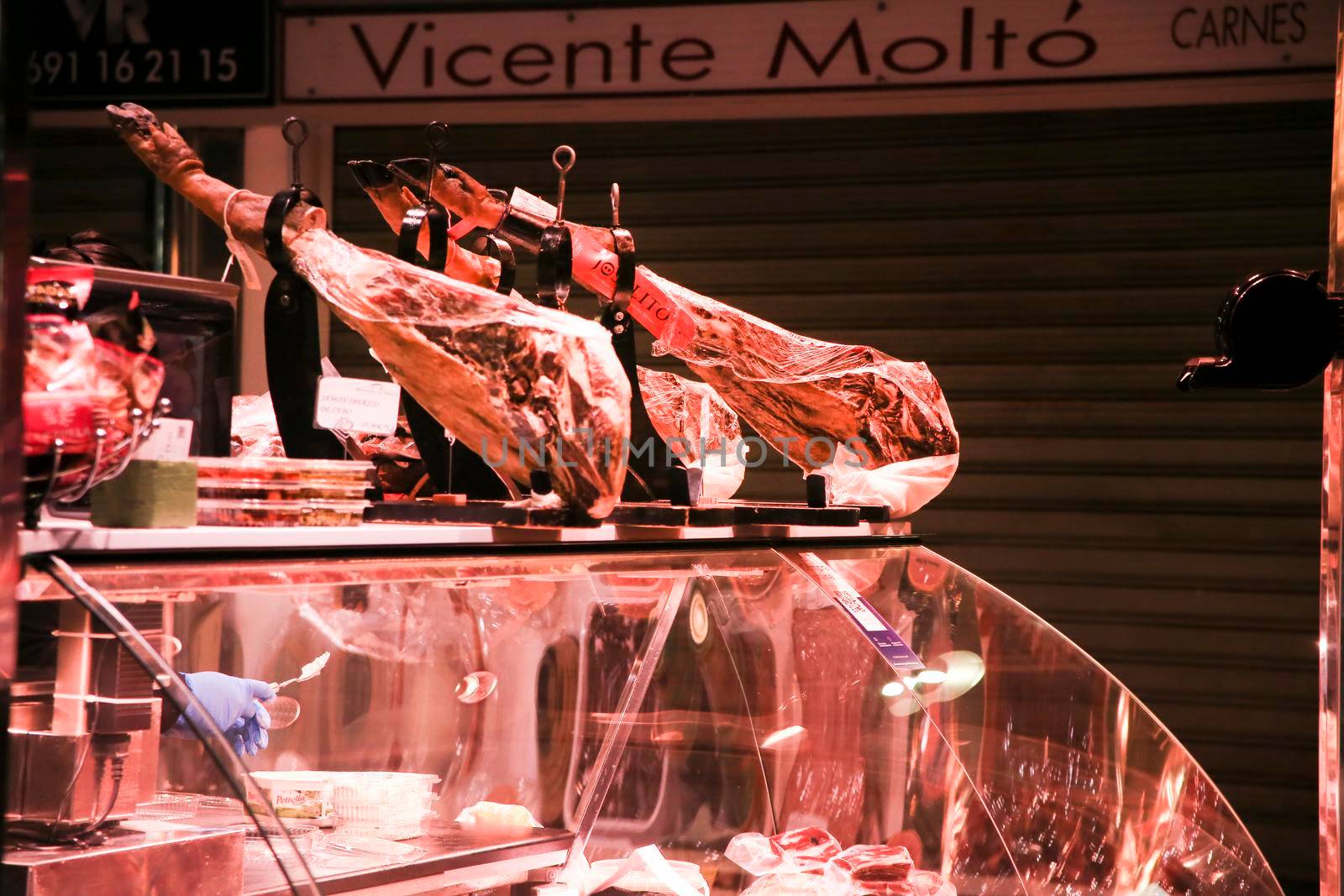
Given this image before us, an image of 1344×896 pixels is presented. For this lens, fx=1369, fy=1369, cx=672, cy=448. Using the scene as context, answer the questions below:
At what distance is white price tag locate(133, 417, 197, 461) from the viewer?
1208 millimetres

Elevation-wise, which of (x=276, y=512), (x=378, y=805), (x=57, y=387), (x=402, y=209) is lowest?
(x=378, y=805)

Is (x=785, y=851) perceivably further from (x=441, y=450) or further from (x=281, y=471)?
(x=281, y=471)

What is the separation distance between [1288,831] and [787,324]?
8.08 feet

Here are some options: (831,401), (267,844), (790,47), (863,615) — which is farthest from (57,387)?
(790,47)

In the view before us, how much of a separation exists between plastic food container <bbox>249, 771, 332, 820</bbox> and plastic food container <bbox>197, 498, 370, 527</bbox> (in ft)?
2.09

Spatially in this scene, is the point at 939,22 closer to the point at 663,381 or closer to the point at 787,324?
the point at 787,324

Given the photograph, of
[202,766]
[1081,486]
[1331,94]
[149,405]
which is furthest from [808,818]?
[1331,94]

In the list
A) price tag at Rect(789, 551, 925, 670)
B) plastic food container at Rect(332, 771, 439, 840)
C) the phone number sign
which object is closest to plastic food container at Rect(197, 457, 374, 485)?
plastic food container at Rect(332, 771, 439, 840)

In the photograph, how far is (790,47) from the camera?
4.80 meters

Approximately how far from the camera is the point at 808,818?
2045 mm

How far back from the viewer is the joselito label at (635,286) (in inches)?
77.0

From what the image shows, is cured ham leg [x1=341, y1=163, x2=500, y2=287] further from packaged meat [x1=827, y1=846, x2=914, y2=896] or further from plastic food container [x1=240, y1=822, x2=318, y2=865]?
packaged meat [x1=827, y1=846, x2=914, y2=896]

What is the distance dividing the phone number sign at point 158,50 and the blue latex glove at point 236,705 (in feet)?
12.2

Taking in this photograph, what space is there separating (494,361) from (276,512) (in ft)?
1.12
